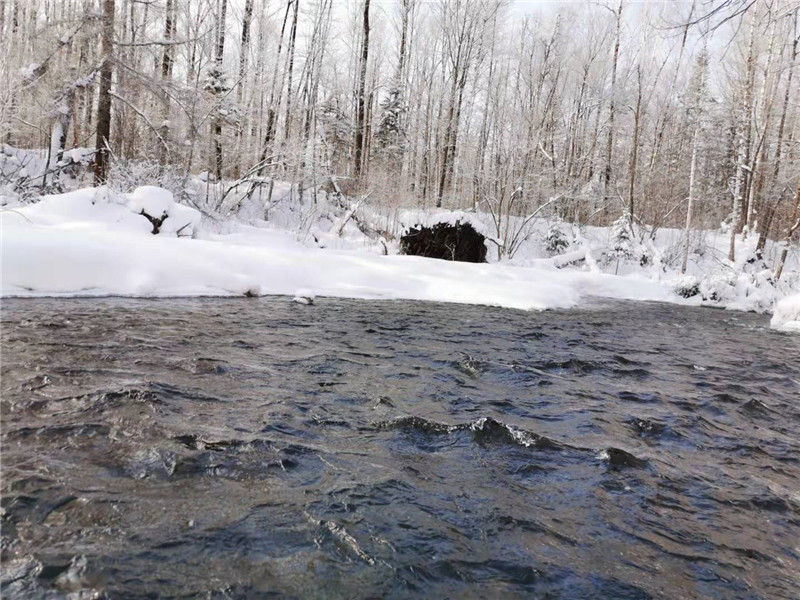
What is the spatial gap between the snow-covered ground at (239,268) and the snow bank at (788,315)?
2392 millimetres

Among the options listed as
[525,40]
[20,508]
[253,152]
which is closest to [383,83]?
[525,40]

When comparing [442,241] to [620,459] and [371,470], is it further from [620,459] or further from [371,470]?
[371,470]

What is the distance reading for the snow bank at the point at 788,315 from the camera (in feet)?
32.2

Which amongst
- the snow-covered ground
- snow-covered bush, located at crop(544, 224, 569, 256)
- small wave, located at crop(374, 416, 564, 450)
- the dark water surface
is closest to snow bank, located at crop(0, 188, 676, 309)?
the snow-covered ground

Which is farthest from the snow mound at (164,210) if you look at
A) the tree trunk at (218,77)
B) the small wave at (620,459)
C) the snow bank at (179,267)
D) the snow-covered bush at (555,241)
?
the snow-covered bush at (555,241)

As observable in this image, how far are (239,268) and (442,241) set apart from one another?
723 cm

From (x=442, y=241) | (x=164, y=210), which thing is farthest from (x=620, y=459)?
(x=442, y=241)

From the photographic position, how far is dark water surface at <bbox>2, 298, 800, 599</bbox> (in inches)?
84.0

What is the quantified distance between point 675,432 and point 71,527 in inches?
160

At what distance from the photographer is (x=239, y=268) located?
8914mm

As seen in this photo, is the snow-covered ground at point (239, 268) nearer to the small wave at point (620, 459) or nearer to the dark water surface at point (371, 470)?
the dark water surface at point (371, 470)

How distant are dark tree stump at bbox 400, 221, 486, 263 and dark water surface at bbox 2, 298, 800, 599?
900cm

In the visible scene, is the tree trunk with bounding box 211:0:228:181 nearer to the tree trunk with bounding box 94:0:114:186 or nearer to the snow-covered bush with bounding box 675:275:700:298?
the tree trunk with bounding box 94:0:114:186

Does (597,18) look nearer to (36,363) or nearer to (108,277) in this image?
(108,277)
